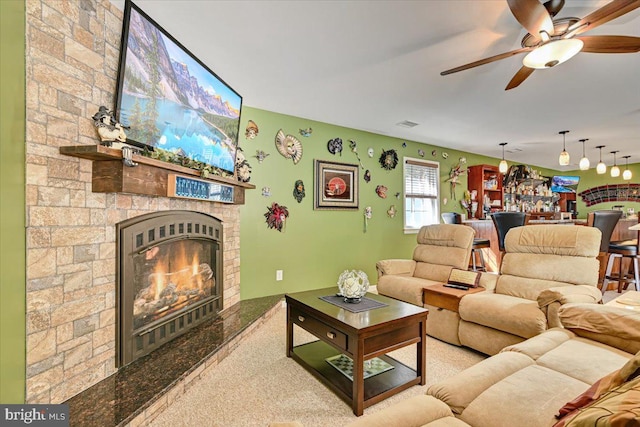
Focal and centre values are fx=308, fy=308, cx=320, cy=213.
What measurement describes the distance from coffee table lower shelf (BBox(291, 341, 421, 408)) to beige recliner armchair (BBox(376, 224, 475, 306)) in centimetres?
97

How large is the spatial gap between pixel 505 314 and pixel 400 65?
2.27 m

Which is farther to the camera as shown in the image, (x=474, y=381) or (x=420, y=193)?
A: (x=420, y=193)

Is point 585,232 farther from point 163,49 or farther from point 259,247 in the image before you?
point 163,49

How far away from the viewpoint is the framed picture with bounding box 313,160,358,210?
4.43 m

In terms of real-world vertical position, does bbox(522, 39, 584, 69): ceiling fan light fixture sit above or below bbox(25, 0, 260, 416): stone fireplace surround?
above

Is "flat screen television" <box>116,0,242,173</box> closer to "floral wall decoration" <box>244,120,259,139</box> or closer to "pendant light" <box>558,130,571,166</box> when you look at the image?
"floral wall decoration" <box>244,120,259,139</box>

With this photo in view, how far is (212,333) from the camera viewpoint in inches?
Result: 104

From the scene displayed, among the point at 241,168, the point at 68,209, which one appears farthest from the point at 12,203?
the point at 241,168

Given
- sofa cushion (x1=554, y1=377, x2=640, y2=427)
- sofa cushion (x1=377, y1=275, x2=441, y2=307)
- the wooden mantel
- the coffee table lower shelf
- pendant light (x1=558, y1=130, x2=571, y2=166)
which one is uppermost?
pendant light (x1=558, y1=130, x2=571, y2=166)

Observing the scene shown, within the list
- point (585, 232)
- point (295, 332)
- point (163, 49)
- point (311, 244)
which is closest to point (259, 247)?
point (311, 244)

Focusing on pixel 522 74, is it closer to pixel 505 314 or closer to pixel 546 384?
pixel 505 314

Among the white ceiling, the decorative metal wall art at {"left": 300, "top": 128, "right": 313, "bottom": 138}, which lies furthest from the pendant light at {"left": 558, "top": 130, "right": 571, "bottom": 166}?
the decorative metal wall art at {"left": 300, "top": 128, "right": 313, "bottom": 138}

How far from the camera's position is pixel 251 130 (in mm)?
3855

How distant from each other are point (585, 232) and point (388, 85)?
7.37 feet
